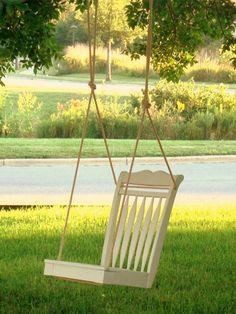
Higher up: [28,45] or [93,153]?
[28,45]

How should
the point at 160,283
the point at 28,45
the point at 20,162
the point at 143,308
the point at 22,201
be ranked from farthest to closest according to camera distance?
the point at 20,162 → the point at 22,201 → the point at 28,45 → the point at 160,283 → the point at 143,308

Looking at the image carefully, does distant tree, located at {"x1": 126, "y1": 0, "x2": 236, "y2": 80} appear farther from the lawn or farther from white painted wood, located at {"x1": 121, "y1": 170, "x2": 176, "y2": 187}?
the lawn

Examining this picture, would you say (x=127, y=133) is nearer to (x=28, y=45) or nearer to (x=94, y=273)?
(x=28, y=45)

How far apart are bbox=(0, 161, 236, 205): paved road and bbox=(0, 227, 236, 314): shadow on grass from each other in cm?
483

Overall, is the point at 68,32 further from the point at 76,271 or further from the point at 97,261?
the point at 76,271

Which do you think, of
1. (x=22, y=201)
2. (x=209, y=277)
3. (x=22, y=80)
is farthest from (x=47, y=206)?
(x=22, y=80)

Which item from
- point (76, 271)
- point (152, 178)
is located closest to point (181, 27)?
point (152, 178)

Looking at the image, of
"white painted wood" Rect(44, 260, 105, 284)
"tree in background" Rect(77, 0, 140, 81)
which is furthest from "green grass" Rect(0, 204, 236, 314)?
"tree in background" Rect(77, 0, 140, 81)

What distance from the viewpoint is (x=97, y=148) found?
77.5 ft

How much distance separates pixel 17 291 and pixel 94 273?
2590 millimetres

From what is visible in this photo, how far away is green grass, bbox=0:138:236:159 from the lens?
2256cm

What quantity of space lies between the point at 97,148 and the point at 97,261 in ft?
45.5

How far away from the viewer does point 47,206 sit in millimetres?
14562

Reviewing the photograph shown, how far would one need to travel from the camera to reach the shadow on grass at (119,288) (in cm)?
784
